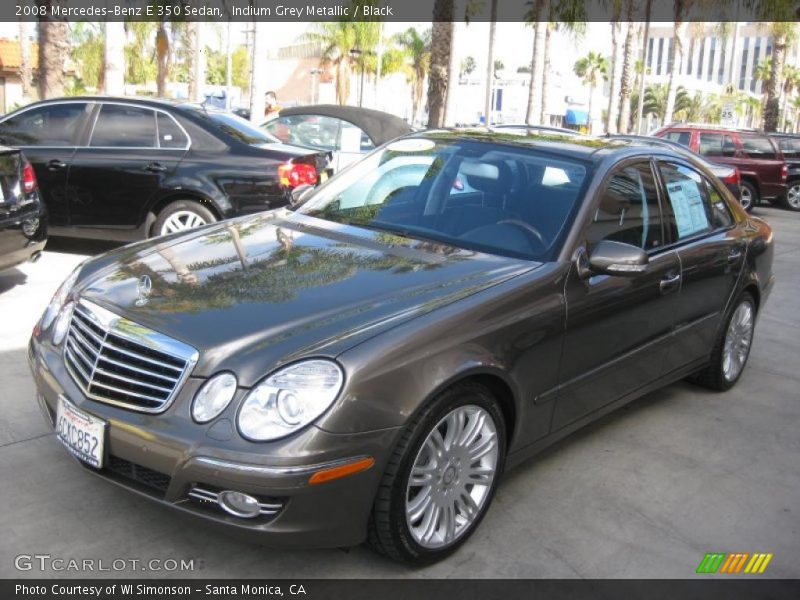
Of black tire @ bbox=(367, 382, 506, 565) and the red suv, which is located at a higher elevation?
the red suv

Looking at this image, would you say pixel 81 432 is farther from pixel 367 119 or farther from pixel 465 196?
pixel 367 119

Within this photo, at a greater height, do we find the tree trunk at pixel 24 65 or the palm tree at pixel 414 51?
the palm tree at pixel 414 51

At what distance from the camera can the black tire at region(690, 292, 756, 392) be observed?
5094mm

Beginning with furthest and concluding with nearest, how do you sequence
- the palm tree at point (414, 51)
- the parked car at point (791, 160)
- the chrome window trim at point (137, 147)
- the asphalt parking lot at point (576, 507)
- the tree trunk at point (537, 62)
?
the palm tree at point (414, 51), the tree trunk at point (537, 62), the parked car at point (791, 160), the chrome window trim at point (137, 147), the asphalt parking lot at point (576, 507)

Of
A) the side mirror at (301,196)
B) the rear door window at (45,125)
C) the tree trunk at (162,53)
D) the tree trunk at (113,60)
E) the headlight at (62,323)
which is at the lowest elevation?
the headlight at (62,323)

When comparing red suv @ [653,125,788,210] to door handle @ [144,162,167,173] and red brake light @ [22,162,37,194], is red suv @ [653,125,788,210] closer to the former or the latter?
door handle @ [144,162,167,173]

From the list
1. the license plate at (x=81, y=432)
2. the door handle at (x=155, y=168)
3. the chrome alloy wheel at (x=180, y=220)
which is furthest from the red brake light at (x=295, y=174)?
the license plate at (x=81, y=432)

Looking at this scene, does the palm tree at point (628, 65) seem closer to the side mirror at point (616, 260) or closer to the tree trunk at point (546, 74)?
the tree trunk at point (546, 74)

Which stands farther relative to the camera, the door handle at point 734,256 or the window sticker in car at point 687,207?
the door handle at point 734,256

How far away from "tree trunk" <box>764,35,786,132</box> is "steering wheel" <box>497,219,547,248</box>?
26.9 m

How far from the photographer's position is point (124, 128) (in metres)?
7.86

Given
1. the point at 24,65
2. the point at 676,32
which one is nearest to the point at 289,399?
the point at 676,32

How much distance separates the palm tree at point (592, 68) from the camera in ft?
254

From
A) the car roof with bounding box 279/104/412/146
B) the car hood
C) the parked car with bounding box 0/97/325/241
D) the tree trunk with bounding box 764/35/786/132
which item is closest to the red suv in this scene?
the car roof with bounding box 279/104/412/146
